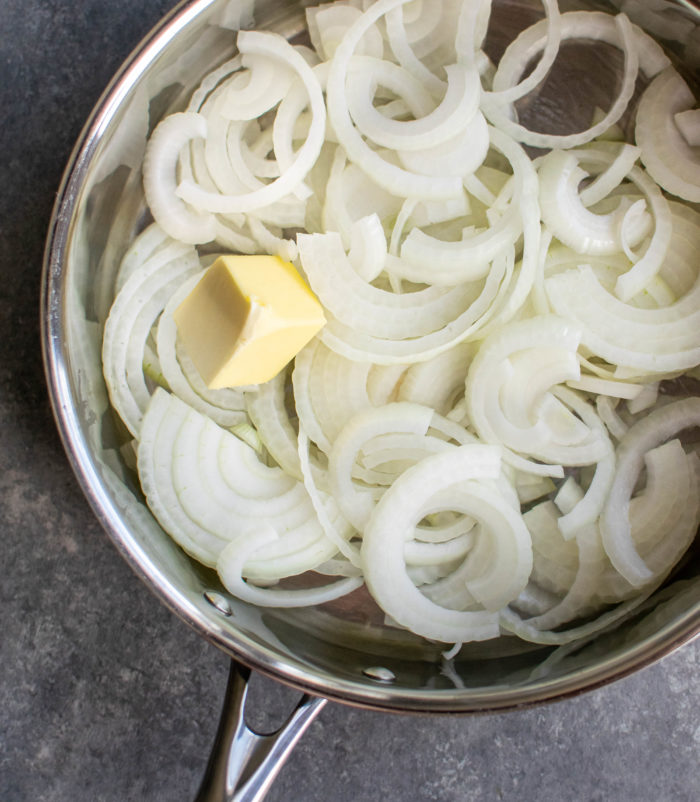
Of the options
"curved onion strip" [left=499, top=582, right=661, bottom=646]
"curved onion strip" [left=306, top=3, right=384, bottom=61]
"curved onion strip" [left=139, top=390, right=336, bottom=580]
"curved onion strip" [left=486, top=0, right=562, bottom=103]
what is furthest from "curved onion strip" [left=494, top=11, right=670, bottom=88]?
"curved onion strip" [left=499, top=582, right=661, bottom=646]

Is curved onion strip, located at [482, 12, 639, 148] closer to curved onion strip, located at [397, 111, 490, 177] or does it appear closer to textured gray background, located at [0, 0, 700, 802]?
curved onion strip, located at [397, 111, 490, 177]

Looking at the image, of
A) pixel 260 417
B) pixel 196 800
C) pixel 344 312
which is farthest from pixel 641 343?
pixel 196 800

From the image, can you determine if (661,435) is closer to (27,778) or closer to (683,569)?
(683,569)

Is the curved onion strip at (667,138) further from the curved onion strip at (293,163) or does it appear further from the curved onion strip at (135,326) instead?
the curved onion strip at (135,326)

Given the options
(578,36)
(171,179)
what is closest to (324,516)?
(171,179)

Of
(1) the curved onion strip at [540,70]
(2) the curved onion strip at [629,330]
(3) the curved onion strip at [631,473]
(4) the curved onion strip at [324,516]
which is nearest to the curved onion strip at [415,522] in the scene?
(4) the curved onion strip at [324,516]

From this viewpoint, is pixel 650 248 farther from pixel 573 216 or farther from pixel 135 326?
pixel 135 326

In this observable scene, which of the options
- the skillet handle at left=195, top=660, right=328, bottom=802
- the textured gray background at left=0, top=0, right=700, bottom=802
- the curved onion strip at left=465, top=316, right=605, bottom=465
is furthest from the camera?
the textured gray background at left=0, top=0, right=700, bottom=802
